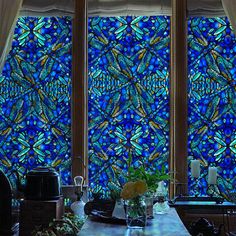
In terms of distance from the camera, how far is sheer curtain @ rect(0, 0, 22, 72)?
4621 millimetres

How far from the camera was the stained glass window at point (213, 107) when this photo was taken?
186 inches

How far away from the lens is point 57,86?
Answer: 4.86 meters

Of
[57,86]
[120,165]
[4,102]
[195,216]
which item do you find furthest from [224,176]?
[4,102]

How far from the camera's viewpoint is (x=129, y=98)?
189 inches

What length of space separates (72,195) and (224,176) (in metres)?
1.36

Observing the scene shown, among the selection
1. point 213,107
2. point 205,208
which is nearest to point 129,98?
point 213,107

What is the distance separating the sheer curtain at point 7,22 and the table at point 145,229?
6.77ft

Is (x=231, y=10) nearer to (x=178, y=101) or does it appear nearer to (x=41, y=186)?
(x=178, y=101)

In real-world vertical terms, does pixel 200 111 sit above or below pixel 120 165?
above

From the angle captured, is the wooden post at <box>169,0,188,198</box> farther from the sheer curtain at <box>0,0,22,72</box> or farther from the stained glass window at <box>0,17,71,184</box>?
the sheer curtain at <box>0,0,22,72</box>

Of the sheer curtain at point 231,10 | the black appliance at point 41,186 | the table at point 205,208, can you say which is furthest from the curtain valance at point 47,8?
the table at point 205,208

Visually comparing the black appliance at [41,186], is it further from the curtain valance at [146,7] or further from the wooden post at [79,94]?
the curtain valance at [146,7]

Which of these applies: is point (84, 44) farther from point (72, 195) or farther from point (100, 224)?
point (100, 224)

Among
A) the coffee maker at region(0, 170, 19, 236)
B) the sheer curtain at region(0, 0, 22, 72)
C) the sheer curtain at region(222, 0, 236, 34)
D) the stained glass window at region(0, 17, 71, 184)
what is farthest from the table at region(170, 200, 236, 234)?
the sheer curtain at region(0, 0, 22, 72)
